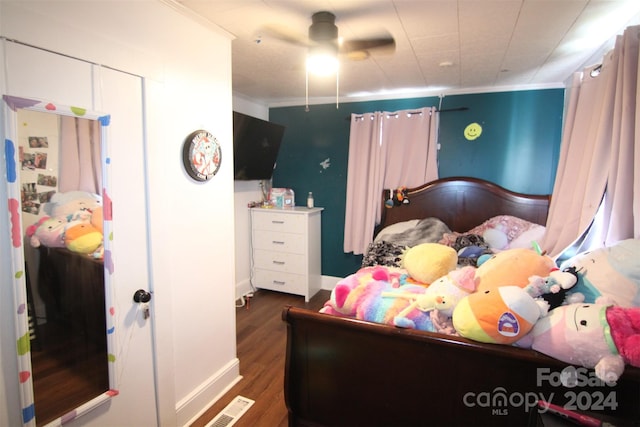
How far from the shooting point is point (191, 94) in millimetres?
1887

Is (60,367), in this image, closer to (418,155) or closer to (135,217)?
(135,217)

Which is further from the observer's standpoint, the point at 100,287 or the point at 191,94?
the point at 191,94

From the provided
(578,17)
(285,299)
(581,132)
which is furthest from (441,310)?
(285,299)

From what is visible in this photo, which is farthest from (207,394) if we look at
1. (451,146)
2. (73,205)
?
(451,146)

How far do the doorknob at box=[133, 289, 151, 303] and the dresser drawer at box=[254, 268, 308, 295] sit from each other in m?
2.40

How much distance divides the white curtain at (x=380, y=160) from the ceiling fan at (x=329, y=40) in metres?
1.34

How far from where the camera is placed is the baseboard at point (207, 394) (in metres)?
1.94

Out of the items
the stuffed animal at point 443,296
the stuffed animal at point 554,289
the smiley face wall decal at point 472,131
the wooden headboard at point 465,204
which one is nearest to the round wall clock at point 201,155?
the stuffed animal at point 443,296

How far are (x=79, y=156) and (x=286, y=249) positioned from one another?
108 inches

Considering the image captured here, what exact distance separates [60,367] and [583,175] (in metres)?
2.85

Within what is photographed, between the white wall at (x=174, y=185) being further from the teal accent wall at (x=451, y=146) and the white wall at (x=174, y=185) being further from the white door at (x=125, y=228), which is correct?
the teal accent wall at (x=451, y=146)

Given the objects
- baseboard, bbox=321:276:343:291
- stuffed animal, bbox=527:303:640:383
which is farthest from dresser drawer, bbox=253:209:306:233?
stuffed animal, bbox=527:303:640:383

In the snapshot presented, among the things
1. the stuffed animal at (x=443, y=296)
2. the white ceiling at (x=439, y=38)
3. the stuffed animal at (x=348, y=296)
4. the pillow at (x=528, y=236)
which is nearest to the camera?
the stuffed animal at (x=443, y=296)

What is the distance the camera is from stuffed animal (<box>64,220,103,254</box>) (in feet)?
4.34
